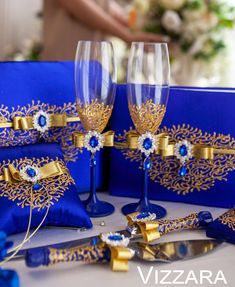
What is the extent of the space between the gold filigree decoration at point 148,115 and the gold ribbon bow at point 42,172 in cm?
14

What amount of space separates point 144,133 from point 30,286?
307 millimetres

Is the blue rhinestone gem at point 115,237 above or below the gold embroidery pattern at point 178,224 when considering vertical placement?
above

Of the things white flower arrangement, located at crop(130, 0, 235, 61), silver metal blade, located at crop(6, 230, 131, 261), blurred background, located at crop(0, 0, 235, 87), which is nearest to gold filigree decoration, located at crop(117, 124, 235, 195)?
silver metal blade, located at crop(6, 230, 131, 261)

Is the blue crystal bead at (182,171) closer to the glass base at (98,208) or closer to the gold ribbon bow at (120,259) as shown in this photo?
the glass base at (98,208)

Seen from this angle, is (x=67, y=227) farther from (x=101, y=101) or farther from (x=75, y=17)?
(x=75, y=17)

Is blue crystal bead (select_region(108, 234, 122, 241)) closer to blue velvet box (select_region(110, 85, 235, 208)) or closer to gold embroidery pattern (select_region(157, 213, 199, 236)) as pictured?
gold embroidery pattern (select_region(157, 213, 199, 236))

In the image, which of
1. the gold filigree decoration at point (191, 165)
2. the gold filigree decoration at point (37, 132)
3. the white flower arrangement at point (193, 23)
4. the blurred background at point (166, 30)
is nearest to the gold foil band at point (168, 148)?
the gold filigree decoration at point (191, 165)

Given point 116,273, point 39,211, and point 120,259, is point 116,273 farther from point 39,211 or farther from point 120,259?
point 39,211

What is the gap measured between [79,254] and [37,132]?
277 millimetres

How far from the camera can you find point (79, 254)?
584mm

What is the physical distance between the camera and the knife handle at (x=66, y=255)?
56 cm

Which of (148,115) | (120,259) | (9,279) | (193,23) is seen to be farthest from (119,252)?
(193,23)

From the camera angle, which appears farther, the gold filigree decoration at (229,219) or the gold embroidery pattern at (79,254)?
the gold filigree decoration at (229,219)

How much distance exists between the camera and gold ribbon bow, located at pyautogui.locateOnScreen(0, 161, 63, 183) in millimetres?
692
